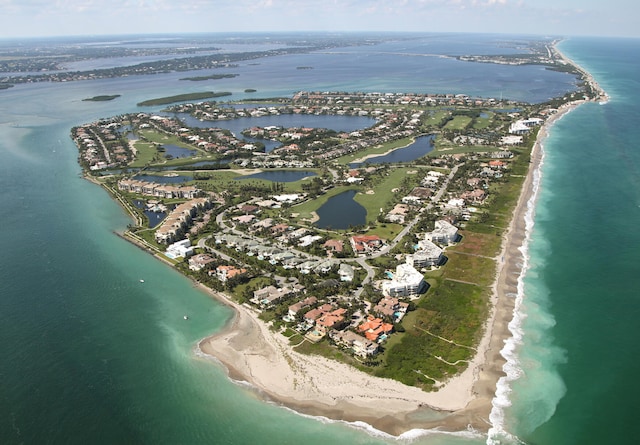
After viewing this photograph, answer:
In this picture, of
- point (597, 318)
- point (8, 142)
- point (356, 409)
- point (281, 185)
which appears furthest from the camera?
point (8, 142)

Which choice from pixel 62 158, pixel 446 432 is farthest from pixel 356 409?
pixel 62 158

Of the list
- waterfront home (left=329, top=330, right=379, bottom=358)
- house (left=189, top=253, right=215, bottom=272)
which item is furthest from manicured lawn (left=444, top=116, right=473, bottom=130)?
waterfront home (left=329, top=330, right=379, bottom=358)

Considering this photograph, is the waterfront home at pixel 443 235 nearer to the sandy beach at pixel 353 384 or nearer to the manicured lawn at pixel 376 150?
the sandy beach at pixel 353 384

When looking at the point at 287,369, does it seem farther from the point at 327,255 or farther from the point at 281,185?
the point at 281,185

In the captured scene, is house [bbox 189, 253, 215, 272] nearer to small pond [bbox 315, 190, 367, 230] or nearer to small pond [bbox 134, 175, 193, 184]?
small pond [bbox 315, 190, 367, 230]

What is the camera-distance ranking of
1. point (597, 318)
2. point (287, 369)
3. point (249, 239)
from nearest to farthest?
point (287, 369) < point (597, 318) < point (249, 239)

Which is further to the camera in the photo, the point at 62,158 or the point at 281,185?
the point at 62,158

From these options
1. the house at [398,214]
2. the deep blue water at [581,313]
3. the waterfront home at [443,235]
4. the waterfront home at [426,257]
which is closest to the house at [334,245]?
the waterfront home at [426,257]
